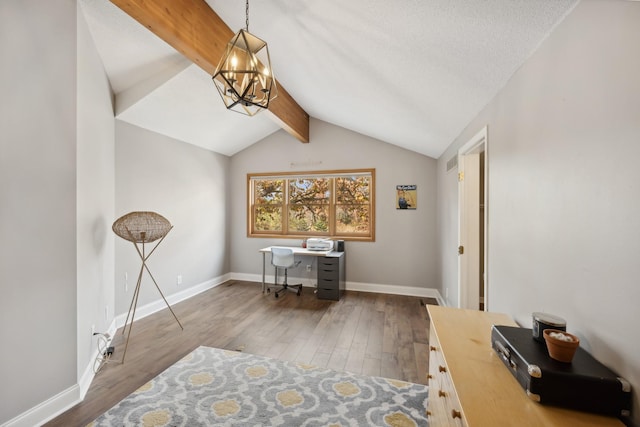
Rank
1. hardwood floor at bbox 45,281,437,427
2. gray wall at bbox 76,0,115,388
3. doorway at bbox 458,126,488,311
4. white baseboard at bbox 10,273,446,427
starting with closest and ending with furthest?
white baseboard at bbox 10,273,446,427 → gray wall at bbox 76,0,115,388 → hardwood floor at bbox 45,281,437,427 → doorway at bbox 458,126,488,311

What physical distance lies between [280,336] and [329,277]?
1.45 metres

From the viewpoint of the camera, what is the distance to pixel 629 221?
2.68 ft

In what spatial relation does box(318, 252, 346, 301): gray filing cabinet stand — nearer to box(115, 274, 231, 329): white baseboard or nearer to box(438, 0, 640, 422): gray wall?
box(115, 274, 231, 329): white baseboard

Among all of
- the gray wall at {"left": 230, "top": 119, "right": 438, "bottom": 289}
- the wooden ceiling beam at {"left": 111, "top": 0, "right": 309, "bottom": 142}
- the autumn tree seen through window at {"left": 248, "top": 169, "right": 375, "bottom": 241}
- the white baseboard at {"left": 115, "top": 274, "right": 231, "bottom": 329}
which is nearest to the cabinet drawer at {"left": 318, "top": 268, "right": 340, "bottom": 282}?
the gray wall at {"left": 230, "top": 119, "right": 438, "bottom": 289}

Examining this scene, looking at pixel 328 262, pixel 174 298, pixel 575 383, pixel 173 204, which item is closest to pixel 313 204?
pixel 328 262

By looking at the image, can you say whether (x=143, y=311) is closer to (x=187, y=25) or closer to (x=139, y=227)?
(x=139, y=227)

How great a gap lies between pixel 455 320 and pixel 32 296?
8.63 feet

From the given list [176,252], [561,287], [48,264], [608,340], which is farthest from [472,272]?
[176,252]

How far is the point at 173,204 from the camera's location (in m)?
4.02

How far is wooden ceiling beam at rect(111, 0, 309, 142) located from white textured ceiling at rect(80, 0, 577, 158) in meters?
0.13

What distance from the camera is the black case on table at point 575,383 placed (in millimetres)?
808

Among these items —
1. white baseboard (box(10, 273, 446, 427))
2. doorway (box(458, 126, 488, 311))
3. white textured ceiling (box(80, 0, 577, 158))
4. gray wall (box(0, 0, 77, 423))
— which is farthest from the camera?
doorway (box(458, 126, 488, 311))

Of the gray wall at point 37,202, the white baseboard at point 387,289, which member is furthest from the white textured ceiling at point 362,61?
the white baseboard at point 387,289

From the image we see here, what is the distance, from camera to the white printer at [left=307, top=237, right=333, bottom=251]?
14.7ft
